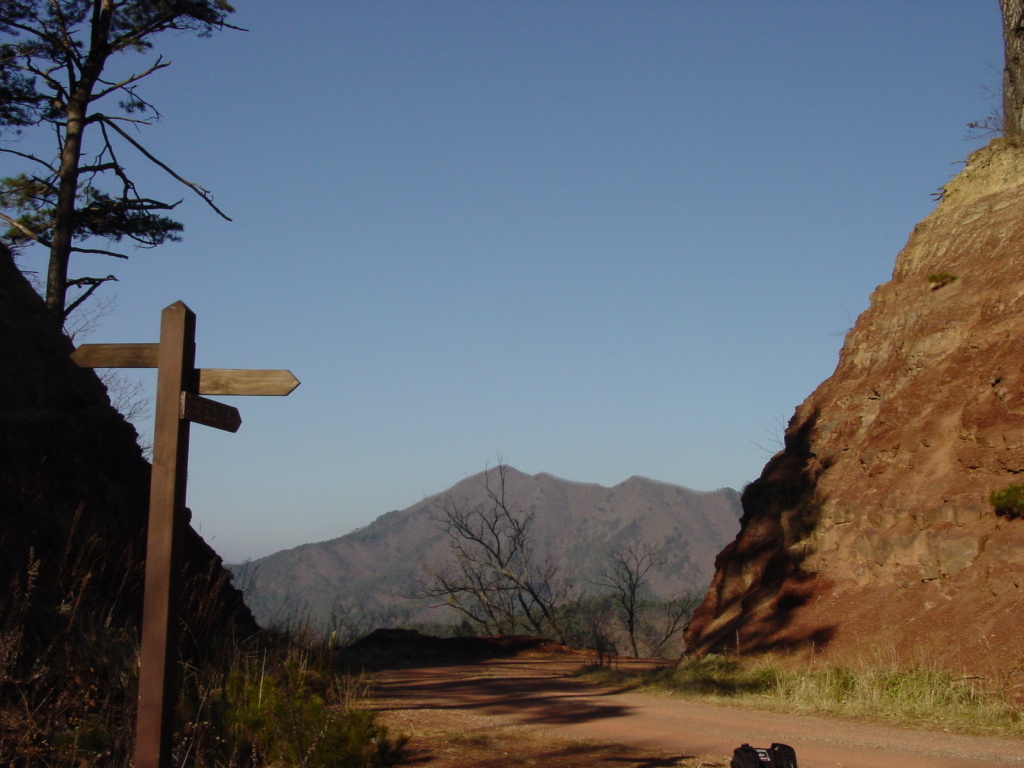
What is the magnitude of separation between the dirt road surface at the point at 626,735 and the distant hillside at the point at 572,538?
Answer: 363ft

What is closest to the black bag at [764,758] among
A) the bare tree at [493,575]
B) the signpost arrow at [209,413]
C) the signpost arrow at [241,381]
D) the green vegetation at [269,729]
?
the green vegetation at [269,729]

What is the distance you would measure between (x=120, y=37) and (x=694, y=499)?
177125mm

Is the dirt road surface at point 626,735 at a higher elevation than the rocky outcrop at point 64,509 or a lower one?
lower

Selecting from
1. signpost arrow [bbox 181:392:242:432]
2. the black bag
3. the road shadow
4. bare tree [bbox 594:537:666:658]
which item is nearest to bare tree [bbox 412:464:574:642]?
bare tree [bbox 594:537:666:658]

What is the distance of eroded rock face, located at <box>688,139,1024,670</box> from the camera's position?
12516 millimetres

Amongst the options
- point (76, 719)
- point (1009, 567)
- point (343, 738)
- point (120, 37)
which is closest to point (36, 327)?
point (76, 719)

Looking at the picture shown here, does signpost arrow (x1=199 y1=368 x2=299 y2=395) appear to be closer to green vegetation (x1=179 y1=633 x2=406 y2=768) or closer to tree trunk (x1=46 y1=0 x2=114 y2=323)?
green vegetation (x1=179 y1=633 x2=406 y2=768)

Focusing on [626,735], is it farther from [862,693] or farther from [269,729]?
[269,729]

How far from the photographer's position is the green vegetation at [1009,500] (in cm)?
1239

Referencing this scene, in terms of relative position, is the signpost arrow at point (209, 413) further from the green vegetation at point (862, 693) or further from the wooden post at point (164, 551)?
the green vegetation at point (862, 693)

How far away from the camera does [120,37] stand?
62.5 feet

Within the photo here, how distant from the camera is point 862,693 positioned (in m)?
10.9

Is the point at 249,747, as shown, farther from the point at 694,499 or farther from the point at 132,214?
the point at 694,499

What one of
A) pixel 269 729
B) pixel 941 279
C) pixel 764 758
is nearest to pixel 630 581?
pixel 941 279
